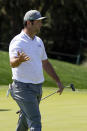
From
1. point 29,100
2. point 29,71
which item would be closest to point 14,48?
point 29,71

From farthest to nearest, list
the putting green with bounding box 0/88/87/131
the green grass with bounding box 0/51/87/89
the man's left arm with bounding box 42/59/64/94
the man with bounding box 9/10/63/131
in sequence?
the green grass with bounding box 0/51/87/89 < the putting green with bounding box 0/88/87/131 < the man's left arm with bounding box 42/59/64/94 < the man with bounding box 9/10/63/131

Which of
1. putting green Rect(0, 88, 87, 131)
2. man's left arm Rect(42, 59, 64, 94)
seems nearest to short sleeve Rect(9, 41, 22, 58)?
man's left arm Rect(42, 59, 64, 94)

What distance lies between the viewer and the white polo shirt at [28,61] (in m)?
6.09

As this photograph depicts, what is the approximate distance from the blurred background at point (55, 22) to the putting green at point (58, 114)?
76.2 ft

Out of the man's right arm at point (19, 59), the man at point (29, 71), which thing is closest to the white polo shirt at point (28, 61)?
the man at point (29, 71)

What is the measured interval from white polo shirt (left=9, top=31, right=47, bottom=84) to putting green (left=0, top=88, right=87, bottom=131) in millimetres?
2371

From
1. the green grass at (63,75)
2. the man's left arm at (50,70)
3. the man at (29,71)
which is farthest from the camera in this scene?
the green grass at (63,75)

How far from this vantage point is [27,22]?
6.16 metres

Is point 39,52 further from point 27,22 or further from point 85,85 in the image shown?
point 85,85

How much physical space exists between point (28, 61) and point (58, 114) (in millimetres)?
4314

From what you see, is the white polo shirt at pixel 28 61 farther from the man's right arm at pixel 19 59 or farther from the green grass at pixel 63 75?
the green grass at pixel 63 75

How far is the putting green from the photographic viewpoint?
8756mm

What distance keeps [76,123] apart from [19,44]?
348cm

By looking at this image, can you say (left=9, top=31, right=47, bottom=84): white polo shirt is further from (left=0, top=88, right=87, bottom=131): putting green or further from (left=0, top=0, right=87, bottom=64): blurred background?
(left=0, top=0, right=87, bottom=64): blurred background
